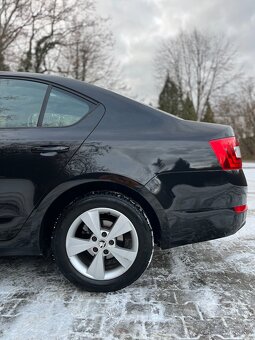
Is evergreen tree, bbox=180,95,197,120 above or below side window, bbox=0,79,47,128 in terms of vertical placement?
above

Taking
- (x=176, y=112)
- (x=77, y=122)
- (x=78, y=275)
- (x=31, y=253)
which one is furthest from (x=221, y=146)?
(x=176, y=112)

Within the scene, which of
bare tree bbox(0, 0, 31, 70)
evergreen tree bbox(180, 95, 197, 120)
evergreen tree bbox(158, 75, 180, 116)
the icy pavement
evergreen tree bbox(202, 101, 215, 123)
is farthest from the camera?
evergreen tree bbox(158, 75, 180, 116)

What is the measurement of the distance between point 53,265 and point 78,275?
23.9 inches

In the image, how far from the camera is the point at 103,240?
2211 millimetres

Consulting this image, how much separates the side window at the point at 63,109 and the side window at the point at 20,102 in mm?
79

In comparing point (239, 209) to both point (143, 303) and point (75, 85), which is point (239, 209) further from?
point (75, 85)

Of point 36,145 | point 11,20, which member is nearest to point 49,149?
point 36,145

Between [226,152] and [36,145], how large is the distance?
4.45ft

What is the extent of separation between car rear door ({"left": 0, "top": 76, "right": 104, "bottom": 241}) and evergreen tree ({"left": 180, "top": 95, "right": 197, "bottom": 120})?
2870 cm

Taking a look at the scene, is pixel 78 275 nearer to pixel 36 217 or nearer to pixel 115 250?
pixel 115 250

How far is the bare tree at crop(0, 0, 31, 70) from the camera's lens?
1863cm

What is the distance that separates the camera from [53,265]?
2.75m

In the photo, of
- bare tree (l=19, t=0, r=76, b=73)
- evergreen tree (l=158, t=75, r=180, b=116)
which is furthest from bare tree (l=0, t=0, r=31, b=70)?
evergreen tree (l=158, t=75, r=180, b=116)

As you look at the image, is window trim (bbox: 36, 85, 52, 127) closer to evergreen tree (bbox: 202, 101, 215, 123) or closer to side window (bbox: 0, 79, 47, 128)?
side window (bbox: 0, 79, 47, 128)
